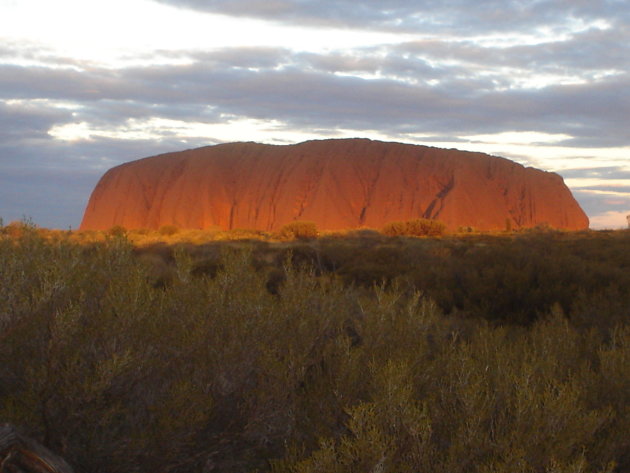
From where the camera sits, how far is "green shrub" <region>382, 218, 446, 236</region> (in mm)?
35947

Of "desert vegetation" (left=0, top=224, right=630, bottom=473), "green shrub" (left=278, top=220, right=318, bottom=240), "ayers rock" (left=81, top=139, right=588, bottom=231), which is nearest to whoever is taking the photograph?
"desert vegetation" (left=0, top=224, right=630, bottom=473)

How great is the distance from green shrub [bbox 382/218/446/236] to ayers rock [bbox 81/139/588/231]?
1553cm

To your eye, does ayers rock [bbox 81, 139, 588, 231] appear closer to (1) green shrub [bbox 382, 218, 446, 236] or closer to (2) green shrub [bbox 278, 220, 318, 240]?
(1) green shrub [bbox 382, 218, 446, 236]

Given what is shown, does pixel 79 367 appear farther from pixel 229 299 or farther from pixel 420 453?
pixel 420 453

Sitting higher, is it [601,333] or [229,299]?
[229,299]

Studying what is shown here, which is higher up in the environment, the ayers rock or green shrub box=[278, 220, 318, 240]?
the ayers rock

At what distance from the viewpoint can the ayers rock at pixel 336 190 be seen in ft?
179

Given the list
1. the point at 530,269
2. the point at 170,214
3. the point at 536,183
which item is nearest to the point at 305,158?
the point at 170,214

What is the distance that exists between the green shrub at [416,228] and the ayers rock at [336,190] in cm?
1553

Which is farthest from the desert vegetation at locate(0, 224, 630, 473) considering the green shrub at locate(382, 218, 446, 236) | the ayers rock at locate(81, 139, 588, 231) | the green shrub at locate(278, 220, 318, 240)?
the ayers rock at locate(81, 139, 588, 231)

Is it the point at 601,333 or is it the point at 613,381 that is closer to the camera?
the point at 613,381

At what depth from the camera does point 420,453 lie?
2.93 meters

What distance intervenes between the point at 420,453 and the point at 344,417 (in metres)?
0.81

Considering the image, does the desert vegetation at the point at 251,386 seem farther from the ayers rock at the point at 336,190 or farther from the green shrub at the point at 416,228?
the ayers rock at the point at 336,190
